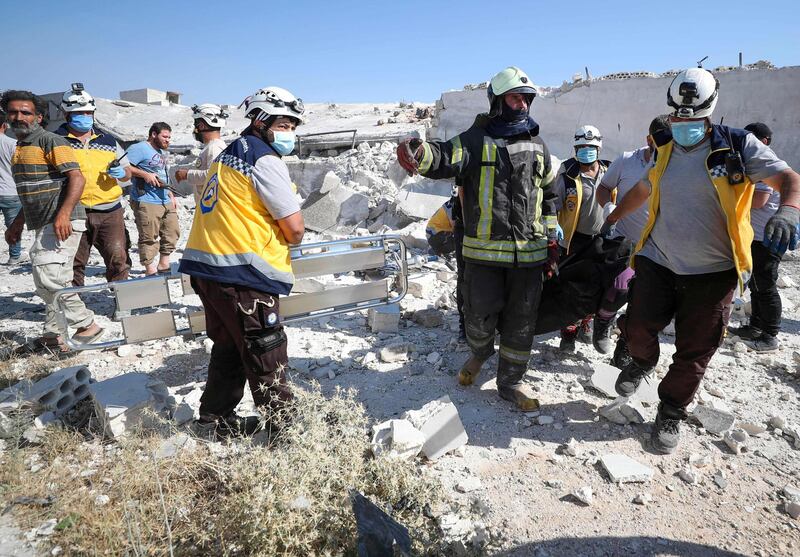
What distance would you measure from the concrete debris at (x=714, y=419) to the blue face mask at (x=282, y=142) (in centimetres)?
293

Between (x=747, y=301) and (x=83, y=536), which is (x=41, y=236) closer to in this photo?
(x=83, y=536)

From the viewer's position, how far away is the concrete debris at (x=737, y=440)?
2779 mm

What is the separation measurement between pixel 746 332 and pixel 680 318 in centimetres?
199

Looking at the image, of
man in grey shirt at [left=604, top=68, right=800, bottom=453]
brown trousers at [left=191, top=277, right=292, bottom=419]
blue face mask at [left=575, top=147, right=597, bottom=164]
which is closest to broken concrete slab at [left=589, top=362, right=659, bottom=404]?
man in grey shirt at [left=604, top=68, right=800, bottom=453]

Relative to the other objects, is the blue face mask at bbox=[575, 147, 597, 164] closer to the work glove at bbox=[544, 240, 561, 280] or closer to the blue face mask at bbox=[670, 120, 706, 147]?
the work glove at bbox=[544, 240, 561, 280]

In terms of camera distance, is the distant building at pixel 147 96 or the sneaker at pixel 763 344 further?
the distant building at pixel 147 96

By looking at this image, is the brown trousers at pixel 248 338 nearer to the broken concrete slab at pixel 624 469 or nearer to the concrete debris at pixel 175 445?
the concrete debris at pixel 175 445

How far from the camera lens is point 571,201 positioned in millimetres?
3707

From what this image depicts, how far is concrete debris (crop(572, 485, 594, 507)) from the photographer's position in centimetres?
239

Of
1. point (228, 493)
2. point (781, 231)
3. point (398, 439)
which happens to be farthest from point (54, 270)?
point (781, 231)

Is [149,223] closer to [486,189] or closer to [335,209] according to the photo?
[335,209]

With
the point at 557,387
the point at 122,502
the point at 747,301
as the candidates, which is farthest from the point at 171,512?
the point at 747,301

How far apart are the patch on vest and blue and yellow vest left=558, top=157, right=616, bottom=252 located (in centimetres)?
253

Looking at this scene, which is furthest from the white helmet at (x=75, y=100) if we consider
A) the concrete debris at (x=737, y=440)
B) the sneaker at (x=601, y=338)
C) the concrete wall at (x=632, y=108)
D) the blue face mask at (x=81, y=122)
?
the concrete wall at (x=632, y=108)
